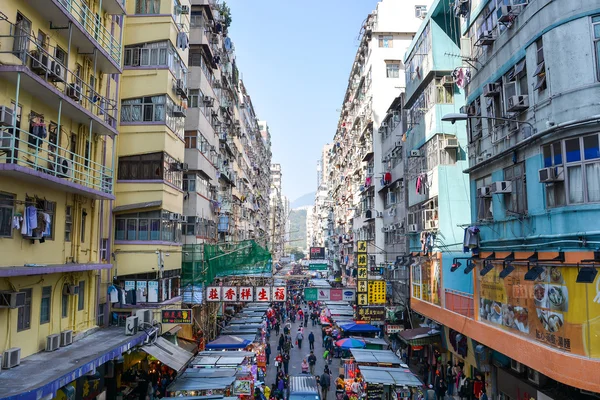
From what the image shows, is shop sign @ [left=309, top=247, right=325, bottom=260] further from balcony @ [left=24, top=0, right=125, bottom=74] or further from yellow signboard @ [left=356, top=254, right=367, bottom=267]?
balcony @ [left=24, top=0, right=125, bottom=74]

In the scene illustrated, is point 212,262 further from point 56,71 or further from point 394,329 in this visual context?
point 56,71

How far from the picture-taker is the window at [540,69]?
12766 mm

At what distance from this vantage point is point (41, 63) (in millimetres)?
13320

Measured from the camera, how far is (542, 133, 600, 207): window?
11.3 meters

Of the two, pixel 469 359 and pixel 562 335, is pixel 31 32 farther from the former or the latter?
pixel 469 359

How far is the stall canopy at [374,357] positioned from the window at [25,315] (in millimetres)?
11569

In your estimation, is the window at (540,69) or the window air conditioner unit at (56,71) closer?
the window at (540,69)

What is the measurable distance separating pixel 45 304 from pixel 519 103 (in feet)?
48.1

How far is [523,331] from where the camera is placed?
13.4m

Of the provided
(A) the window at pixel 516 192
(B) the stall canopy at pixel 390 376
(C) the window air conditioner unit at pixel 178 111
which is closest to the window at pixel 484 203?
(A) the window at pixel 516 192

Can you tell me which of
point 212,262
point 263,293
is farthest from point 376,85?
point 263,293

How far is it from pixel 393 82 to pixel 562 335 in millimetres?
32639

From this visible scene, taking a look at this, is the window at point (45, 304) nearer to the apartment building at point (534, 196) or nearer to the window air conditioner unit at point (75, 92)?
the window air conditioner unit at point (75, 92)

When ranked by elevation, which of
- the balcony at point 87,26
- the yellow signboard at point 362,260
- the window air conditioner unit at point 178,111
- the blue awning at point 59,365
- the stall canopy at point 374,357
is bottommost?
the stall canopy at point 374,357
